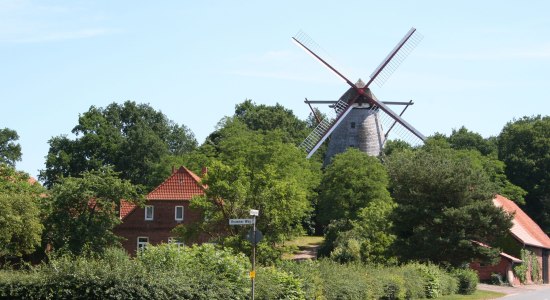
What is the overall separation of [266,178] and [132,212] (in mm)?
17219

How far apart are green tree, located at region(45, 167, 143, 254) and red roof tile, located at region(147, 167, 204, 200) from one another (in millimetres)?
6808

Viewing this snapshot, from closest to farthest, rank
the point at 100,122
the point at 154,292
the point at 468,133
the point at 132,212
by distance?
1. the point at 154,292
2. the point at 132,212
3. the point at 100,122
4. the point at 468,133

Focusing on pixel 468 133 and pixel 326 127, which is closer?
pixel 326 127

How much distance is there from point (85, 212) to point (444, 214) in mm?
23215

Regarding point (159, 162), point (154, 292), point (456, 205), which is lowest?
point (154, 292)

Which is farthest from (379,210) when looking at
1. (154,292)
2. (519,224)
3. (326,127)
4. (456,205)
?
(154,292)

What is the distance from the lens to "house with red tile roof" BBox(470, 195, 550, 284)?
6631 cm

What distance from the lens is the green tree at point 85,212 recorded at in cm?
5991

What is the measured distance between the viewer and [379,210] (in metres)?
63.7

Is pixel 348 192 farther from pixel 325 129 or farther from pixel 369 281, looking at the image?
pixel 369 281

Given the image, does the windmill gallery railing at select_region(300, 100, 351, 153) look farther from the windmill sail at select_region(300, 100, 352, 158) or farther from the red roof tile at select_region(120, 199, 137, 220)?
the red roof tile at select_region(120, 199, 137, 220)

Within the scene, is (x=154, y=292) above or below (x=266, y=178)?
below

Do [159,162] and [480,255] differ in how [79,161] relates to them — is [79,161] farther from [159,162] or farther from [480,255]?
[480,255]

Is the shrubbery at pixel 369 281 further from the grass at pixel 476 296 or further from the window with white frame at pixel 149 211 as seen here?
the window with white frame at pixel 149 211
